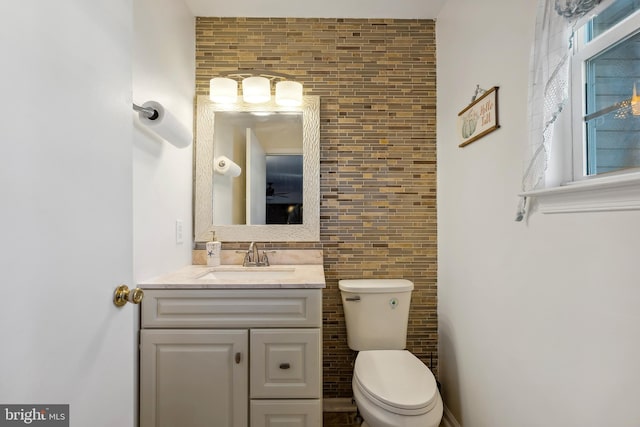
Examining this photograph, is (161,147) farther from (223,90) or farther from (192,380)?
(192,380)

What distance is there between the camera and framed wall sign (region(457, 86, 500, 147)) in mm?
1282

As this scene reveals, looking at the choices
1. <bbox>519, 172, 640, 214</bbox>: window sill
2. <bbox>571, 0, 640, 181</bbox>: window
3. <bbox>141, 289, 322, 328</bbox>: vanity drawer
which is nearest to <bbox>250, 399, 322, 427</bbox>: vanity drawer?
<bbox>141, 289, 322, 328</bbox>: vanity drawer

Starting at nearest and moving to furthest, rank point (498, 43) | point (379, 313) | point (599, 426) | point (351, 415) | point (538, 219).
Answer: point (599, 426), point (538, 219), point (498, 43), point (379, 313), point (351, 415)

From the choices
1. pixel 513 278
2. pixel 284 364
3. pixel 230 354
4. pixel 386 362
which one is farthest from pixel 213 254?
pixel 513 278

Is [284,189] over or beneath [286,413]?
over

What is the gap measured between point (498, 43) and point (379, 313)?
1.40 meters

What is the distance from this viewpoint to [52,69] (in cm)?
61

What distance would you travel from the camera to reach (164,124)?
1317 mm

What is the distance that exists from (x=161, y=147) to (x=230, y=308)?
847 millimetres

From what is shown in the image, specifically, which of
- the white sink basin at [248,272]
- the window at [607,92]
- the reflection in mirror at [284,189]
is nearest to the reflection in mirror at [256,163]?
the reflection in mirror at [284,189]

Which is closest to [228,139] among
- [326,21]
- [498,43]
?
[326,21]

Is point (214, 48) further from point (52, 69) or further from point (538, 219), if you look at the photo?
point (538, 219)

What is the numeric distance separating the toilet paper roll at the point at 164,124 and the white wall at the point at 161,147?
0.05m

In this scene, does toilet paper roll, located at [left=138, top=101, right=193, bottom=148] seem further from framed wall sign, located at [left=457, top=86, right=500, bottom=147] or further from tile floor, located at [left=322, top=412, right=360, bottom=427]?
tile floor, located at [left=322, top=412, right=360, bottom=427]
